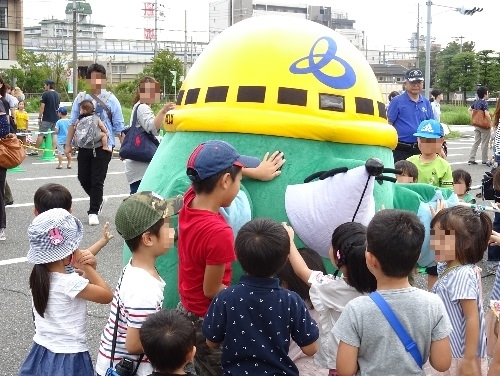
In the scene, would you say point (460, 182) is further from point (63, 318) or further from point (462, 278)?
point (63, 318)

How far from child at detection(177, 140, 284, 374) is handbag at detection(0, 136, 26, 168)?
4505mm

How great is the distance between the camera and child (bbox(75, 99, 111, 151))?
7.45 m

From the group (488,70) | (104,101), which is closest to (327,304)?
(104,101)

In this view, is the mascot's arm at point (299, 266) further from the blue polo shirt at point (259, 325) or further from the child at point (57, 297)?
the child at point (57, 297)

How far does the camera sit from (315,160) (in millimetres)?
3488

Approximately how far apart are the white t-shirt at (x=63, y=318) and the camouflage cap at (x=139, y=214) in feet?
1.12

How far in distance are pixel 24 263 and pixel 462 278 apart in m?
4.58

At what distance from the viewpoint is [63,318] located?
9.91ft

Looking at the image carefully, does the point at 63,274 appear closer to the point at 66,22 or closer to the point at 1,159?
the point at 1,159

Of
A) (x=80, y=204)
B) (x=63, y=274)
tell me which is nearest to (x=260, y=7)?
(x=80, y=204)

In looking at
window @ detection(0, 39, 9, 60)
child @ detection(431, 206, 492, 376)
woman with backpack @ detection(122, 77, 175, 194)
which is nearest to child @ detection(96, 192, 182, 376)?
child @ detection(431, 206, 492, 376)

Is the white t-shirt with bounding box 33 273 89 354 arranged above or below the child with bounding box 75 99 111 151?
below

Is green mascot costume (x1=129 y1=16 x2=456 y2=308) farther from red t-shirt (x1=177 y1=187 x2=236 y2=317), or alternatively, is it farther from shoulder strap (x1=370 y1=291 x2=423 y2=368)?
shoulder strap (x1=370 y1=291 x2=423 y2=368)

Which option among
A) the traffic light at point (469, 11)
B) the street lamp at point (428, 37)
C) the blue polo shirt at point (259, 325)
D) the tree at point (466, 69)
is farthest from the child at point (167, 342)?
the tree at point (466, 69)
